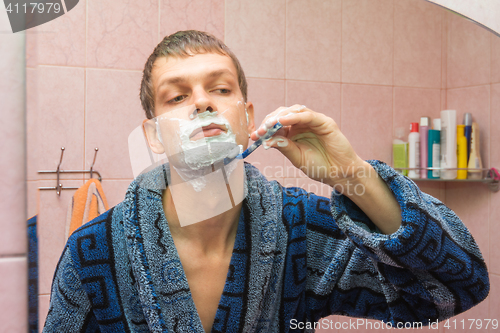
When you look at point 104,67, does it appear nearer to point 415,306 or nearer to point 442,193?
point 415,306

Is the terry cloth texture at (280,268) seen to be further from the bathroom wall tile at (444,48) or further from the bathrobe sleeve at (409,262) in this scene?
the bathroom wall tile at (444,48)

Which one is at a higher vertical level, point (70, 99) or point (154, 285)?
point (70, 99)

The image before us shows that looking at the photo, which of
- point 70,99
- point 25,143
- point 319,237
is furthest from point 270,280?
point 70,99

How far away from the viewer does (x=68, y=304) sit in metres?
0.62

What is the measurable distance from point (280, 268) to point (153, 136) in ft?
1.20

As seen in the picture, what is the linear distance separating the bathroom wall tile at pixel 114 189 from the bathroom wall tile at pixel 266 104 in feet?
1.21

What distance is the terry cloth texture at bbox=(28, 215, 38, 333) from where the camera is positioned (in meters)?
0.17

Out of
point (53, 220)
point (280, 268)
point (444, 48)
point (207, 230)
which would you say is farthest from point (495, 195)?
point (53, 220)

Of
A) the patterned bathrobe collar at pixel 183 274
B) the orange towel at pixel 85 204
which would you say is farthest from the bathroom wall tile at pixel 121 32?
the patterned bathrobe collar at pixel 183 274

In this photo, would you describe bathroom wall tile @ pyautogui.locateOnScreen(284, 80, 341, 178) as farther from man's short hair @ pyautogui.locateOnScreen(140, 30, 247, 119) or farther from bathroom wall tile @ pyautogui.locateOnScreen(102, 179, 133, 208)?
bathroom wall tile @ pyautogui.locateOnScreen(102, 179, 133, 208)

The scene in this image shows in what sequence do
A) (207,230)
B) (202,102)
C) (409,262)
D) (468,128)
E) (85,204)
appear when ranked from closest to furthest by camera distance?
(409,262) < (202,102) < (207,230) < (85,204) < (468,128)

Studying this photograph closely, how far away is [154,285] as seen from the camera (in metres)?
0.61

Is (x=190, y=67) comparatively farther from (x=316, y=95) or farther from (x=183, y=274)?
(x=316, y=95)

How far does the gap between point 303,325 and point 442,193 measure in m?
0.58
